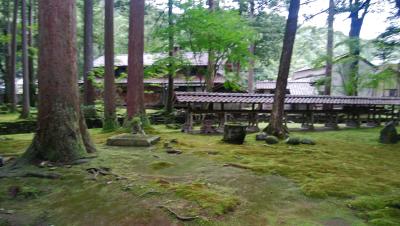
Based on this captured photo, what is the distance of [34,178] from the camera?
18.9 ft

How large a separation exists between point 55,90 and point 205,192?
13.1ft

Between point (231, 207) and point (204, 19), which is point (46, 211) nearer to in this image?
point (231, 207)

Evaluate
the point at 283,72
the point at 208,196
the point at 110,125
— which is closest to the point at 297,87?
→ the point at 283,72

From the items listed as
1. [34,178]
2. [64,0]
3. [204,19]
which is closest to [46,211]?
[34,178]

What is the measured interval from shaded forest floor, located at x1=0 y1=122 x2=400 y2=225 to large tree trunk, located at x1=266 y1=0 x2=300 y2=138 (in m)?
4.35

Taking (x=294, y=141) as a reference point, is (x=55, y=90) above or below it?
above

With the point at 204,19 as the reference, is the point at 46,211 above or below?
below

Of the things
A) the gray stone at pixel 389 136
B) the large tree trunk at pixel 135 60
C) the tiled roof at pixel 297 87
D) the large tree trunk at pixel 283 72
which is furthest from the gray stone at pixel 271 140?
the tiled roof at pixel 297 87

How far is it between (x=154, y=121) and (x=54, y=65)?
1390 cm

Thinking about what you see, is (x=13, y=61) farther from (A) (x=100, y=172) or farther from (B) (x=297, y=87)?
(B) (x=297, y=87)

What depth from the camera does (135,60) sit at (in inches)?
533

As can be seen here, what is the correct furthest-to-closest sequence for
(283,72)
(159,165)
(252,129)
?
(252,129)
(283,72)
(159,165)

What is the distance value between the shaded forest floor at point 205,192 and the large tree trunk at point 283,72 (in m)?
4.35

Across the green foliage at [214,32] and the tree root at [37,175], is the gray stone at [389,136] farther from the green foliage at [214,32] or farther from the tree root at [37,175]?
the tree root at [37,175]
